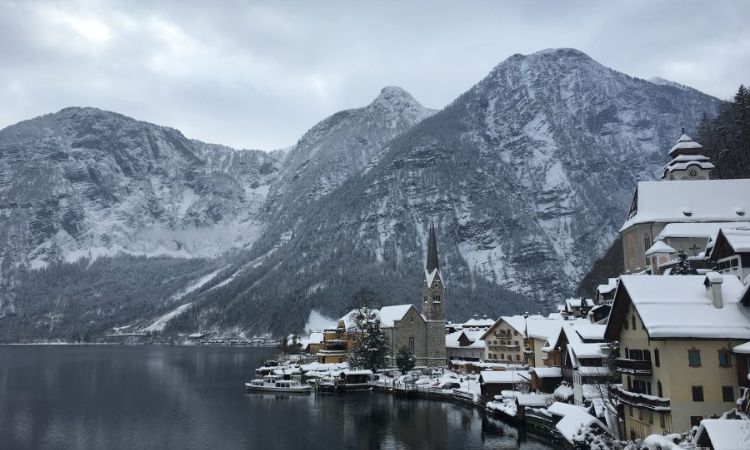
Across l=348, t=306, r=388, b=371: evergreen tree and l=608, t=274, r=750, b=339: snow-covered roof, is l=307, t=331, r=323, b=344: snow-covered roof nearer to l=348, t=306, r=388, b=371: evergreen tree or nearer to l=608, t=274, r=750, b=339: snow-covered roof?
l=348, t=306, r=388, b=371: evergreen tree

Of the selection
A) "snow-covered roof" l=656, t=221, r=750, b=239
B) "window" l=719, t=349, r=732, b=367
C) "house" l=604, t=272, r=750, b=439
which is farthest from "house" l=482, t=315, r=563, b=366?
"window" l=719, t=349, r=732, b=367

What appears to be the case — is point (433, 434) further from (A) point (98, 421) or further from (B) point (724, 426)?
(A) point (98, 421)

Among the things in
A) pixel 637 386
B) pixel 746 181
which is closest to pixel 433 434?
pixel 637 386

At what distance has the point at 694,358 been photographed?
38.9 m

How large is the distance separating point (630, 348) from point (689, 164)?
59545 mm

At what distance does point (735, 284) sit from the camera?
135 feet

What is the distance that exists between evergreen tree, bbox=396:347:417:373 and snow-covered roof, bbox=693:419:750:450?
82.6 meters

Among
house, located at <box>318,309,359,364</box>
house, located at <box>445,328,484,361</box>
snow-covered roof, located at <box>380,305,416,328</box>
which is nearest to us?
snow-covered roof, located at <box>380,305,416,328</box>

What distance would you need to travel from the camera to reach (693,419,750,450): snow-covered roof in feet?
104

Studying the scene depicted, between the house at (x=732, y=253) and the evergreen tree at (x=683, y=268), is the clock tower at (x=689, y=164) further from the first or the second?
the house at (x=732, y=253)

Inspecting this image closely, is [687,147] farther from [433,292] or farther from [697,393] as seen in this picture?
[697,393]

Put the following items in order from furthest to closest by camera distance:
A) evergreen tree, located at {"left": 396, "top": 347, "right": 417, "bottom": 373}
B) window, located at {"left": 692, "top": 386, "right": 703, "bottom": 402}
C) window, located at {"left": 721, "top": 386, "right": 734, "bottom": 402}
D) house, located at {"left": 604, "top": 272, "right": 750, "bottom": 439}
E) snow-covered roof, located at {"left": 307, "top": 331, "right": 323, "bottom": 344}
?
snow-covered roof, located at {"left": 307, "top": 331, "right": 323, "bottom": 344} → evergreen tree, located at {"left": 396, "top": 347, "right": 417, "bottom": 373} → window, located at {"left": 692, "top": 386, "right": 703, "bottom": 402} → house, located at {"left": 604, "top": 272, "right": 750, "bottom": 439} → window, located at {"left": 721, "top": 386, "right": 734, "bottom": 402}

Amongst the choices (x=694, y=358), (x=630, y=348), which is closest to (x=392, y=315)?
(x=630, y=348)

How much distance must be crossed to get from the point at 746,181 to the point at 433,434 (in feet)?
165
